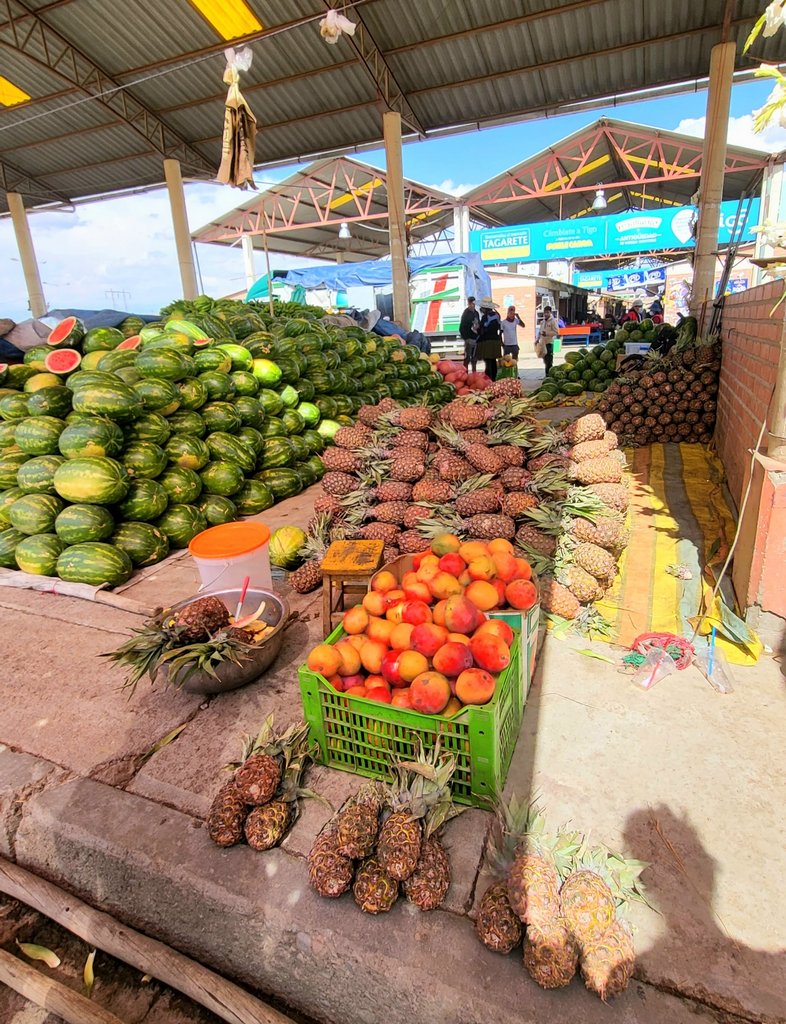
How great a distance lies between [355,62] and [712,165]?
25.4 ft

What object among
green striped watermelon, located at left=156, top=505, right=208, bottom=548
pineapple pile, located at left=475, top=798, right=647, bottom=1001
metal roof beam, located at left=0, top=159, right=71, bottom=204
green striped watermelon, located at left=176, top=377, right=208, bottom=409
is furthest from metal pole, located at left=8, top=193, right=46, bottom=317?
pineapple pile, located at left=475, top=798, right=647, bottom=1001

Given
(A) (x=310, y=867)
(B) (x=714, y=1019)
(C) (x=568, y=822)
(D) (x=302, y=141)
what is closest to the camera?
(B) (x=714, y=1019)

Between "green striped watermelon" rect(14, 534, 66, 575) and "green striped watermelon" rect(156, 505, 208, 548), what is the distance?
0.77 m

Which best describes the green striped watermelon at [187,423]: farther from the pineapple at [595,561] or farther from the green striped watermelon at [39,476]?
the pineapple at [595,561]

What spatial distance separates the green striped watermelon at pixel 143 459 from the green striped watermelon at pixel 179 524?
1.13 ft

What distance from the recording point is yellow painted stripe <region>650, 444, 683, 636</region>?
3303 mm

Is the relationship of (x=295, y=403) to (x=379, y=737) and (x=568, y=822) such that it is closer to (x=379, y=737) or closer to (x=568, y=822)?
(x=379, y=737)

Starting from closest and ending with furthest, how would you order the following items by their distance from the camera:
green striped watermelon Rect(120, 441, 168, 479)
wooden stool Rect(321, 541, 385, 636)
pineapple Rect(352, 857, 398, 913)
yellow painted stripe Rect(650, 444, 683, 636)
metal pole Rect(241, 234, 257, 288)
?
pineapple Rect(352, 857, 398, 913), wooden stool Rect(321, 541, 385, 636), yellow painted stripe Rect(650, 444, 683, 636), green striped watermelon Rect(120, 441, 168, 479), metal pole Rect(241, 234, 257, 288)

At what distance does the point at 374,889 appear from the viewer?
172 cm

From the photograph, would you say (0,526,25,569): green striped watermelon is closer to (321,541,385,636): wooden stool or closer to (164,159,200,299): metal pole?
(321,541,385,636): wooden stool

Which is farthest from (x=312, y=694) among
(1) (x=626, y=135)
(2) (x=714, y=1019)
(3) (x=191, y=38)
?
(1) (x=626, y=135)

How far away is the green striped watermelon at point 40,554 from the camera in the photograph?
410cm

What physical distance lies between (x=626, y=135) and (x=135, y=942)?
23.5 m

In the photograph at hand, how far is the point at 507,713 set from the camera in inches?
86.6
